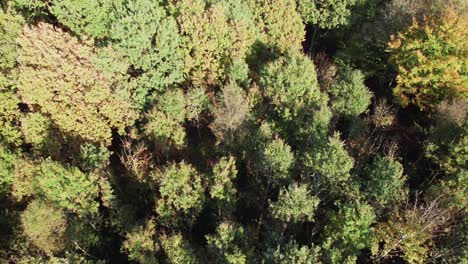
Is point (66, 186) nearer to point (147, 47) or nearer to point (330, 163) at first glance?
point (147, 47)

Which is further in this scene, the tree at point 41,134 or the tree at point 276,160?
the tree at point 41,134

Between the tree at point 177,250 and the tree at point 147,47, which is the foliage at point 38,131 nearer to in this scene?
the tree at point 147,47

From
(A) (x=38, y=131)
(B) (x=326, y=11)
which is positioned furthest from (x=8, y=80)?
(B) (x=326, y=11)

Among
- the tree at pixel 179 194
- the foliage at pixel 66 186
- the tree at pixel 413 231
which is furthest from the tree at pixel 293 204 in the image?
the foliage at pixel 66 186

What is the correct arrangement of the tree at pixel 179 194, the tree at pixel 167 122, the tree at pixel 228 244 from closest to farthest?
the tree at pixel 228 244 → the tree at pixel 179 194 → the tree at pixel 167 122

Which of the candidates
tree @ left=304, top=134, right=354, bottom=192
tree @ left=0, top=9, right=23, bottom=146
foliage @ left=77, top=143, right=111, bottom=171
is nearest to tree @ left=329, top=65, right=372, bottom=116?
tree @ left=304, top=134, right=354, bottom=192

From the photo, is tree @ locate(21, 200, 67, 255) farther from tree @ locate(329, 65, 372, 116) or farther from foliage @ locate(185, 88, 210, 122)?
tree @ locate(329, 65, 372, 116)

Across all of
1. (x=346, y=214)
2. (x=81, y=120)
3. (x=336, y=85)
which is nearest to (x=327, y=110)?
(x=336, y=85)
